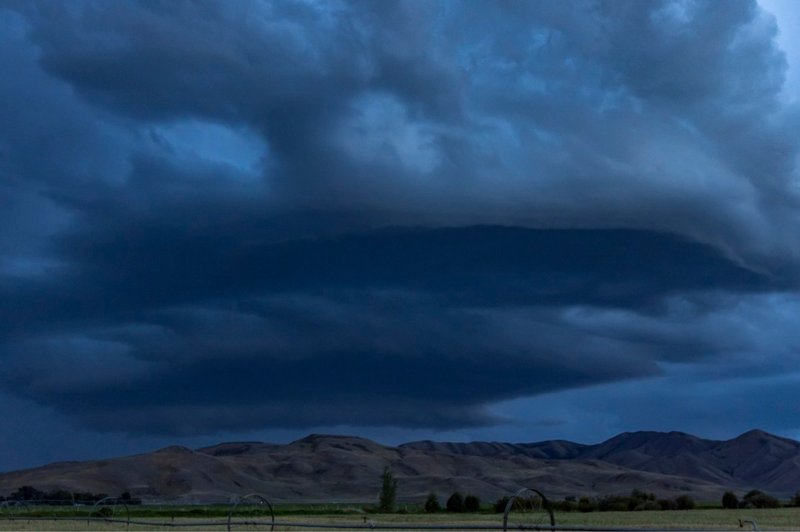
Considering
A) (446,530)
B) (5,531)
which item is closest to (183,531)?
(5,531)

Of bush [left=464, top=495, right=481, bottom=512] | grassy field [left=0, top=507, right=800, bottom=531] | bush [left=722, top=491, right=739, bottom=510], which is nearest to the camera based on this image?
grassy field [left=0, top=507, right=800, bottom=531]

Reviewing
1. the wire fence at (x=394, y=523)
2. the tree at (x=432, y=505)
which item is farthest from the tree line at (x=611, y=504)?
the wire fence at (x=394, y=523)

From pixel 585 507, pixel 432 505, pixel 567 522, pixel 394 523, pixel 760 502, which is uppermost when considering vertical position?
pixel 394 523

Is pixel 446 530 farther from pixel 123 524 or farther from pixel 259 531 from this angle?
pixel 123 524

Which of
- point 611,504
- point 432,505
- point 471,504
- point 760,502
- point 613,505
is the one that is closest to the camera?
point 760,502

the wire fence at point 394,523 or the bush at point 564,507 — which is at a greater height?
the wire fence at point 394,523

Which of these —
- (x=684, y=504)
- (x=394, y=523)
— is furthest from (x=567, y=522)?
(x=684, y=504)

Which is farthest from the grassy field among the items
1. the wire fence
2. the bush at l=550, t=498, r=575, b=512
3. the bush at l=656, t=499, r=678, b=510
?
the bush at l=656, t=499, r=678, b=510

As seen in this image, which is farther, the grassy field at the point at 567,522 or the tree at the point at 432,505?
the tree at the point at 432,505

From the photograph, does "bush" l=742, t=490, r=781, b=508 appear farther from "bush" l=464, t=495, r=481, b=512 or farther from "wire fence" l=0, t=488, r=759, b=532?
"wire fence" l=0, t=488, r=759, b=532

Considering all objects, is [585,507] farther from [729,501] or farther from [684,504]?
[729,501]

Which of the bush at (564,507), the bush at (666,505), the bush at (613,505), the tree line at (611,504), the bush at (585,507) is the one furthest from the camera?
the bush at (666,505)

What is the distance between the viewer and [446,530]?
39000 millimetres

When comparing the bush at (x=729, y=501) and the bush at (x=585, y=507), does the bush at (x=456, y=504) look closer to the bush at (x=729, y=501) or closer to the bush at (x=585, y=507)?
the bush at (x=585, y=507)
